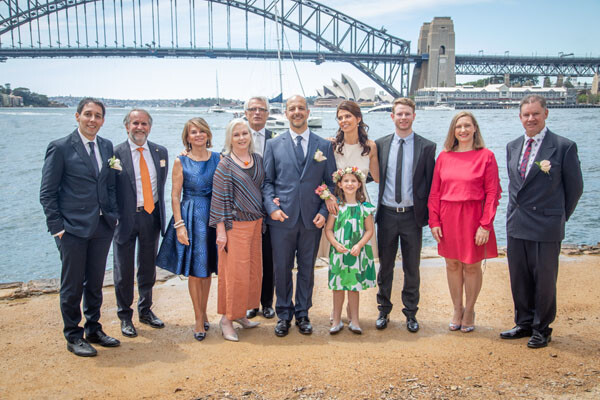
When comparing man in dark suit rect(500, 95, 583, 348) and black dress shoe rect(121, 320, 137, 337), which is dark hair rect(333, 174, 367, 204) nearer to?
man in dark suit rect(500, 95, 583, 348)

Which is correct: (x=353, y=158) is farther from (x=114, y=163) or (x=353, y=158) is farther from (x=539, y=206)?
(x=114, y=163)

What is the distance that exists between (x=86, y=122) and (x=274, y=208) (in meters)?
1.34

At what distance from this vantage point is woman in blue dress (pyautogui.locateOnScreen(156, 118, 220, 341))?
11.1ft

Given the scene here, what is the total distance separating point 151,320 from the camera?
12.3 feet

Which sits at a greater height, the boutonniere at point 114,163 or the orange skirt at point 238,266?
the boutonniere at point 114,163

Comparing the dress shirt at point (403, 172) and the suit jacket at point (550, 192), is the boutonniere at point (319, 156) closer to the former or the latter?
the dress shirt at point (403, 172)

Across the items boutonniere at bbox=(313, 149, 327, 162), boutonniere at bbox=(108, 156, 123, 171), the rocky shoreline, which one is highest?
boutonniere at bbox=(313, 149, 327, 162)

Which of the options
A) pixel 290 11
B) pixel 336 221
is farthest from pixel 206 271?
pixel 290 11

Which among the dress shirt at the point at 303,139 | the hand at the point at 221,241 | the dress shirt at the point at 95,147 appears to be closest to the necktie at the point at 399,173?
the dress shirt at the point at 303,139

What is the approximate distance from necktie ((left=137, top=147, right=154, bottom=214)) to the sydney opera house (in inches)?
2706

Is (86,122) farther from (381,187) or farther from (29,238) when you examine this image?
(29,238)

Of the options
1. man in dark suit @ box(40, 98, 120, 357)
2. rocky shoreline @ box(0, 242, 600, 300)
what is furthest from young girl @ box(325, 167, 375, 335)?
rocky shoreline @ box(0, 242, 600, 300)

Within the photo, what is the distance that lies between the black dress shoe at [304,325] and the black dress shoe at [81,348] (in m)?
1.36

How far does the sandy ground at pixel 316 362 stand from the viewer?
2.70m
